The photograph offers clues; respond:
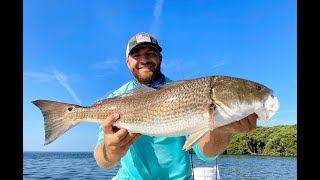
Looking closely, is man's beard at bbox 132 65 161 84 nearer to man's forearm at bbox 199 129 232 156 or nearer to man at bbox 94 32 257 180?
man at bbox 94 32 257 180

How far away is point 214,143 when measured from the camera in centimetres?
445

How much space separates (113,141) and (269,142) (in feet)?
260

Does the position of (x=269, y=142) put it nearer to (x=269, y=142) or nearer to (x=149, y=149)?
(x=269, y=142)

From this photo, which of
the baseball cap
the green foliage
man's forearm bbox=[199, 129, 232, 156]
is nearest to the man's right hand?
man's forearm bbox=[199, 129, 232, 156]

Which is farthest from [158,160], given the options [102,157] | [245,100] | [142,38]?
[245,100]

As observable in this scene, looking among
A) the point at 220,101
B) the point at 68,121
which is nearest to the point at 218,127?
the point at 220,101

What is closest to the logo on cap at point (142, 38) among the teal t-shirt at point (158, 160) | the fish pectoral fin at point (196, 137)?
the teal t-shirt at point (158, 160)
